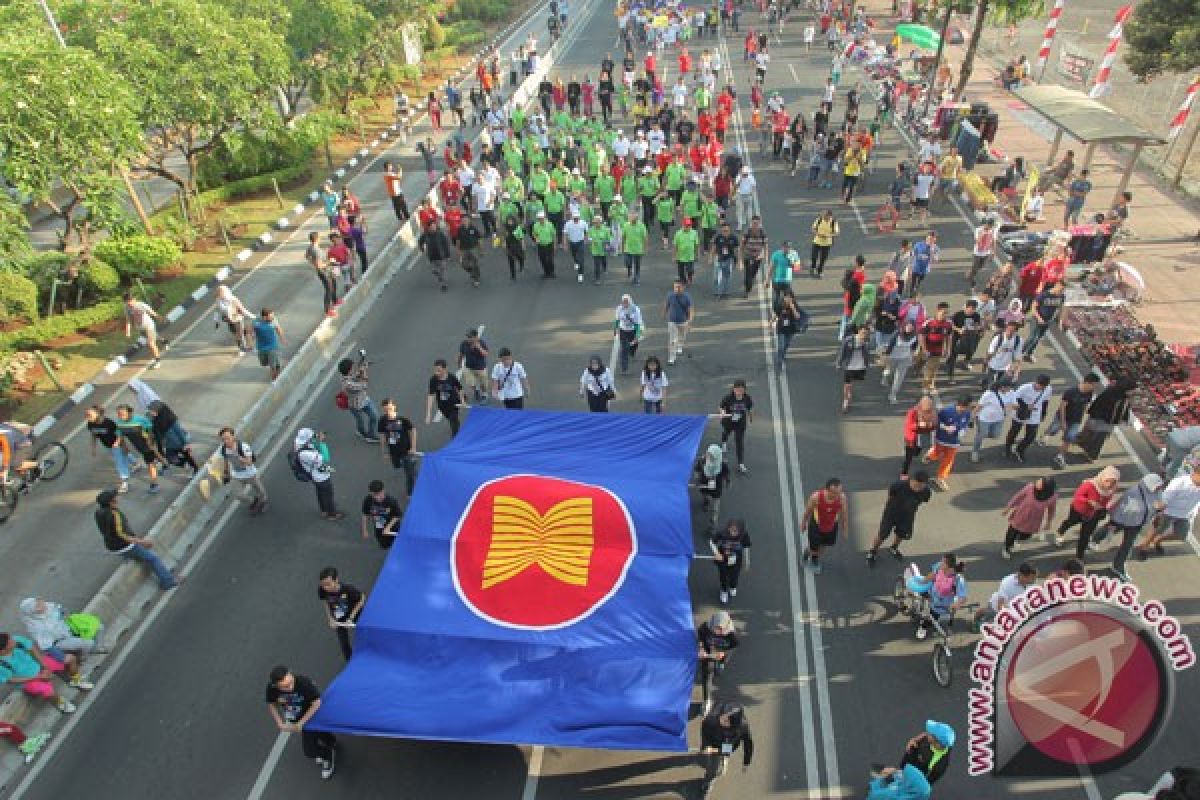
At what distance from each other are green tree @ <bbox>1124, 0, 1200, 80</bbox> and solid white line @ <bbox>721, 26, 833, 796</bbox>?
12811 mm

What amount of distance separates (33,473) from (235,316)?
4.64 meters

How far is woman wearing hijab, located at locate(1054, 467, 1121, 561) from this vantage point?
9.59 meters

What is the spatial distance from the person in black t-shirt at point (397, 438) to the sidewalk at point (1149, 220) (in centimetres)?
1460

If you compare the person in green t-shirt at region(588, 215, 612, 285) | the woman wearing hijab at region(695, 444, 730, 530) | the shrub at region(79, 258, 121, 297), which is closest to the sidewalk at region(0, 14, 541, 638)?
the shrub at region(79, 258, 121, 297)

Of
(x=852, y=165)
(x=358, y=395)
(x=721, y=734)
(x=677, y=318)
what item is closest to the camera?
(x=721, y=734)

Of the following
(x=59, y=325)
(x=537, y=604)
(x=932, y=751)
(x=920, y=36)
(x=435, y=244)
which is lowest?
(x=59, y=325)

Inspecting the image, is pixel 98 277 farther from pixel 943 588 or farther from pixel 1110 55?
pixel 1110 55

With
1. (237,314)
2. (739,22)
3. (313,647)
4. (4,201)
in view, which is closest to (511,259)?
(237,314)

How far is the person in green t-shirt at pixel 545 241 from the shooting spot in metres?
17.5

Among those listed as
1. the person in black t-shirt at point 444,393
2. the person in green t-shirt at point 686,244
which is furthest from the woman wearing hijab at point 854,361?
the person in black t-shirt at point 444,393

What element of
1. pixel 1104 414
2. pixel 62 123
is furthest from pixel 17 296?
pixel 1104 414

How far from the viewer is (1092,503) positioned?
31.8 feet

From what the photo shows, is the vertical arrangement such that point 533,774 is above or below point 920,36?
below

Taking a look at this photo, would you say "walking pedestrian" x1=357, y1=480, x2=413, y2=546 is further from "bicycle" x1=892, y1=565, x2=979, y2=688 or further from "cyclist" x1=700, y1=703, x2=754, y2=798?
"bicycle" x1=892, y1=565, x2=979, y2=688
